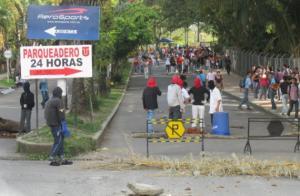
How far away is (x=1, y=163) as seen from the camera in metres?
14.5

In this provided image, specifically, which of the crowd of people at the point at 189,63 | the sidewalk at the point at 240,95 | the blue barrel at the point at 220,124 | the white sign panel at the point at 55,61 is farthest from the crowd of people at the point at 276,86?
the crowd of people at the point at 189,63

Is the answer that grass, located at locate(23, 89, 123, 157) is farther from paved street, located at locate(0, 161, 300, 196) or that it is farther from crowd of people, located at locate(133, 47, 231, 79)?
crowd of people, located at locate(133, 47, 231, 79)

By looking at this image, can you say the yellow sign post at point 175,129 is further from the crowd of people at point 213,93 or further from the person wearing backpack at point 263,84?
the person wearing backpack at point 263,84

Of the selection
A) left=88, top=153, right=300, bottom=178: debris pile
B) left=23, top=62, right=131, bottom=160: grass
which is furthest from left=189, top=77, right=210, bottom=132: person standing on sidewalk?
left=88, top=153, right=300, bottom=178: debris pile

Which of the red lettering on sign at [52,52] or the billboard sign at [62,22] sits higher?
the billboard sign at [62,22]

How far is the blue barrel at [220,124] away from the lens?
1994cm

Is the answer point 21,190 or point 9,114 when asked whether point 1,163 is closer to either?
point 21,190

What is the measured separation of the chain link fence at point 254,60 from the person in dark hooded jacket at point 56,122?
24221 millimetres

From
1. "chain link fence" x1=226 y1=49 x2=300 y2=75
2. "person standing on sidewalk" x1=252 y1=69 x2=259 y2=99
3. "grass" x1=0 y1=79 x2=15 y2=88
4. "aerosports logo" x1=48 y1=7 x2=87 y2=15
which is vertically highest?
"aerosports logo" x1=48 y1=7 x2=87 y2=15

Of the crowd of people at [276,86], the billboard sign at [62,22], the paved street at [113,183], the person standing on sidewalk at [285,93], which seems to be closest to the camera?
the paved street at [113,183]

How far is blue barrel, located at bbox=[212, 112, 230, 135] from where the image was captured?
785 inches

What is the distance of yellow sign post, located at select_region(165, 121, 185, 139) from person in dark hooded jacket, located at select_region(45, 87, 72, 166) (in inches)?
132

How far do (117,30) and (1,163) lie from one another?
29.4m

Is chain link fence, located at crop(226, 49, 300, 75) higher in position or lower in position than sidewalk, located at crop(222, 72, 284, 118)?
higher
